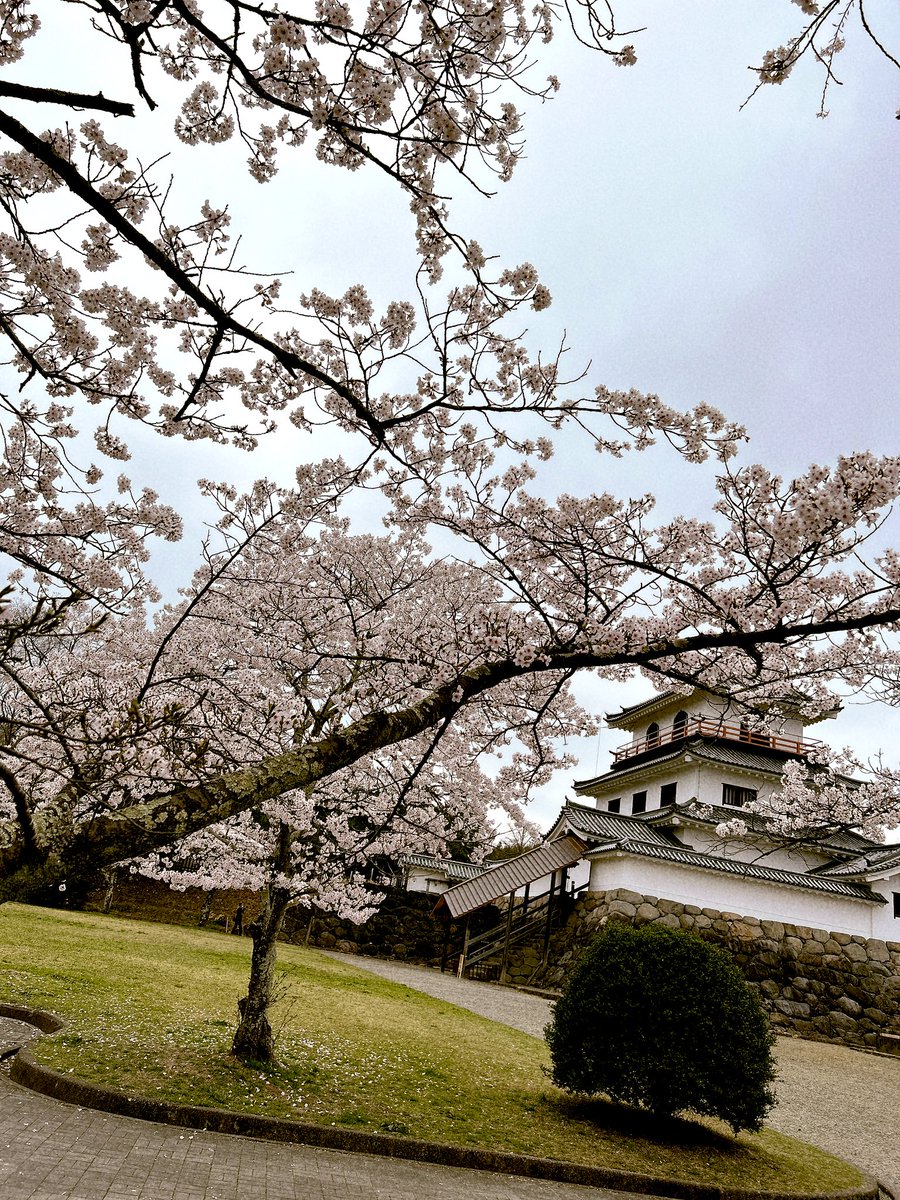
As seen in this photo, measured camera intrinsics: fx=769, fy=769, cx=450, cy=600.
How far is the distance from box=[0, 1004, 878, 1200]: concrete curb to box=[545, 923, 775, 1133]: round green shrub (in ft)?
3.15

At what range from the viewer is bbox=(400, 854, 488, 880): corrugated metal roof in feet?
100

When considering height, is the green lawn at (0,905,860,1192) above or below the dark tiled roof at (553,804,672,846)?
below

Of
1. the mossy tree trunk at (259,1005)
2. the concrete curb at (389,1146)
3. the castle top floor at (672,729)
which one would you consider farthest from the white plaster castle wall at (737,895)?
the concrete curb at (389,1146)

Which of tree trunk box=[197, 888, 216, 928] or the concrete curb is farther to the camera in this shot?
tree trunk box=[197, 888, 216, 928]

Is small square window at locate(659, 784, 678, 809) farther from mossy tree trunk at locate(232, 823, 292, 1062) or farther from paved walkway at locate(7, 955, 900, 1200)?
mossy tree trunk at locate(232, 823, 292, 1062)

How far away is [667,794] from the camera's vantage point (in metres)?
27.3

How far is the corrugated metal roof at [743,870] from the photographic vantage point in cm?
2091

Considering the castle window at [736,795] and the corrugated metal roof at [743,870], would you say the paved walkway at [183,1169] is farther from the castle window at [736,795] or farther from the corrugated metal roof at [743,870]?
the castle window at [736,795]

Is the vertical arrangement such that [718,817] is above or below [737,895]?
above

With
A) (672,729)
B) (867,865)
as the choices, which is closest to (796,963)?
(867,865)

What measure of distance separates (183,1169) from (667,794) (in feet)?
80.2

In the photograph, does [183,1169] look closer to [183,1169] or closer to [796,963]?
[183,1169]

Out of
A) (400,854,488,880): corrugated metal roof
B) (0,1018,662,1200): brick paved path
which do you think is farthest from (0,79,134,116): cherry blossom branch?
(400,854,488,880): corrugated metal roof

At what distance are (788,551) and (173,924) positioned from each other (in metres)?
25.2
